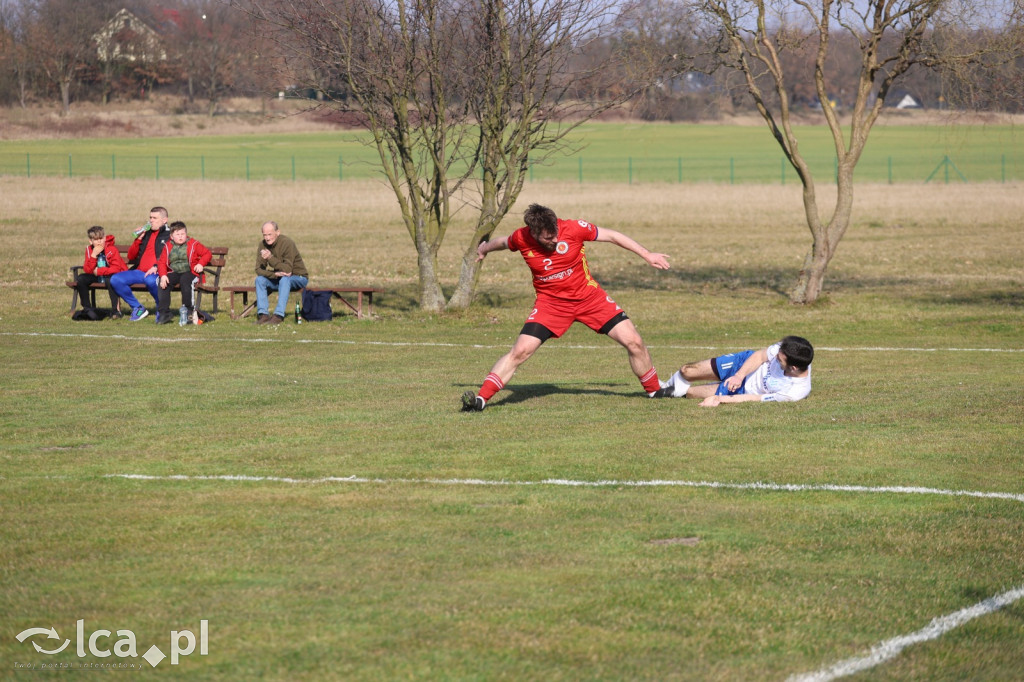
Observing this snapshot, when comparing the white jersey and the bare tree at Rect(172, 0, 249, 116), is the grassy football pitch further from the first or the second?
the bare tree at Rect(172, 0, 249, 116)

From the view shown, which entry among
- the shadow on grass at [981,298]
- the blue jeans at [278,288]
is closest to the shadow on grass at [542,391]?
the blue jeans at [278,288]

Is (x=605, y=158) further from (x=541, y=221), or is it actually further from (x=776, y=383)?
(x=541, y=221)

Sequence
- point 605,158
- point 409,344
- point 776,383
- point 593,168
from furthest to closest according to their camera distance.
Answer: point 605,158 → point 593,168 → point 409,344 → point 776,383

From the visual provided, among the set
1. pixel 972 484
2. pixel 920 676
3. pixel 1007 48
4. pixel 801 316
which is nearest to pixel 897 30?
pixel 1007 48

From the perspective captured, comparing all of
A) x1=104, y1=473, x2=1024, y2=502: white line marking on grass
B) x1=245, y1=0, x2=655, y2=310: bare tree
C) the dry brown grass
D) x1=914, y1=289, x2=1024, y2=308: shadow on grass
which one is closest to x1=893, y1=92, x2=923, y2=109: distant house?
the dry brown grass

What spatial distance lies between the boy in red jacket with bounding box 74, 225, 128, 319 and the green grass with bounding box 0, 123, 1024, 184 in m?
45.0

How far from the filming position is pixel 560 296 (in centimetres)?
1079

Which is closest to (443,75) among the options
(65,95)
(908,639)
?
(908,639)

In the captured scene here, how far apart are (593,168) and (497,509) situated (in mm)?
74920

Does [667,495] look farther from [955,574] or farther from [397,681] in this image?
[397,681]

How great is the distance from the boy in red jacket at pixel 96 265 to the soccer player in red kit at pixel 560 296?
9467 millimetres

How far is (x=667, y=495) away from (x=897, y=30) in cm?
1501

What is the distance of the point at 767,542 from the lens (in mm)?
6500

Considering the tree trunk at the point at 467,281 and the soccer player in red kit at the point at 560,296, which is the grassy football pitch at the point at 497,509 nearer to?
the soccer player in red kit at the point at 560,296
